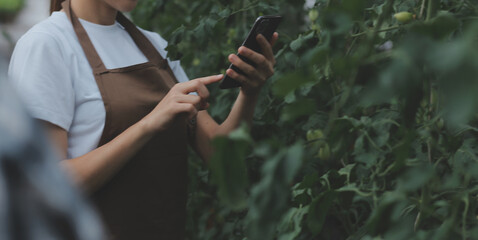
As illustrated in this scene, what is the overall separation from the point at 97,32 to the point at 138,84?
17 centimetres

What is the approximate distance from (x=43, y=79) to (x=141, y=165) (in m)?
0.31

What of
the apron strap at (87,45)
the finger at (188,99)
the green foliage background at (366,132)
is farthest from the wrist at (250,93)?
the apron strap at (87,45)

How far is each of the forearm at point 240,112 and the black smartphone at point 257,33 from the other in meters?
0.08

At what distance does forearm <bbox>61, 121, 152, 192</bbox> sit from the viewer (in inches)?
47.1

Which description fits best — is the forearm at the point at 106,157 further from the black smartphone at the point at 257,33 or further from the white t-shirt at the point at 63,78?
the black smartphone at the point at 257,33

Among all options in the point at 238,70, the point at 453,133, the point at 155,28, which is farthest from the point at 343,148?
the point at 155,28

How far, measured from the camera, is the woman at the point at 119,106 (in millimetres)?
1188

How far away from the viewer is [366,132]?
1.00m

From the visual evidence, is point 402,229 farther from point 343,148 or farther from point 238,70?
point 238,70

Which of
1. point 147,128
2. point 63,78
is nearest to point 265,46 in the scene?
point 147,128

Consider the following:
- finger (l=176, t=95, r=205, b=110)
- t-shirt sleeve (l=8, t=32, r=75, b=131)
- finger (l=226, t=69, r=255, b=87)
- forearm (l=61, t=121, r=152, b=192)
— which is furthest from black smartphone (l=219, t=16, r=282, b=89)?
t-shirt sleeve (l=8, t=32, r=75, b=131)

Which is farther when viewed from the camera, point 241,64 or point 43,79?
point 241,64

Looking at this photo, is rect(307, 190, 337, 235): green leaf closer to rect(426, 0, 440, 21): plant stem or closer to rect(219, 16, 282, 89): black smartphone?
rect(426, 0, 440, 21): plant stem

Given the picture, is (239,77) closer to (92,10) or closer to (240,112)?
(240,112)
